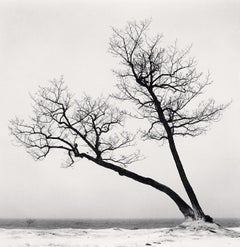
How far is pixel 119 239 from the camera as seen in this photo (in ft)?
47.0

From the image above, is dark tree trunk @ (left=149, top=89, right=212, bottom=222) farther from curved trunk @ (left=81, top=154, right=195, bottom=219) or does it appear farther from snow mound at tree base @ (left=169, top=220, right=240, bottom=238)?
snow mound at tree base @ (left=169, top=220, right=240, bottom=238)

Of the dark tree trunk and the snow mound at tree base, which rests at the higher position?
the dark tree trunk

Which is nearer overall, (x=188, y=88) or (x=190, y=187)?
(x=190, y=187)

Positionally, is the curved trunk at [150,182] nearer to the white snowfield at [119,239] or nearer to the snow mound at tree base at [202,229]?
the snow mound at tree base at [202,229]

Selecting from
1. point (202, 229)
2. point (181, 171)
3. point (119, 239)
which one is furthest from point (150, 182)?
point (119, 239)

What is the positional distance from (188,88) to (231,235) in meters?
8.62

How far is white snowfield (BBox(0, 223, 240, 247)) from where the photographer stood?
12.9 metres

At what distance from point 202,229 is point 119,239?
16.2 feet

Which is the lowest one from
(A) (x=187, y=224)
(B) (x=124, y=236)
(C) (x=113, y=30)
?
(B) (x=124, y=236)

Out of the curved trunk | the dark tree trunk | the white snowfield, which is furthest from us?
the curved trunk

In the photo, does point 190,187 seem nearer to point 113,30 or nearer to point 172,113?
point 172,113

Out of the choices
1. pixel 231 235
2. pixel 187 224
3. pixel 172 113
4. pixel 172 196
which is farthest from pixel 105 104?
pixel 231 235

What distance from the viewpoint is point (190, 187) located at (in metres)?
20.3

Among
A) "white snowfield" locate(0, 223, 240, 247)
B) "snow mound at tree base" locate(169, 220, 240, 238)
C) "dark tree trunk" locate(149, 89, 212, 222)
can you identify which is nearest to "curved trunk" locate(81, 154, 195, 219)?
"dark tree trunk" locate(149, 89, 212, 222)
